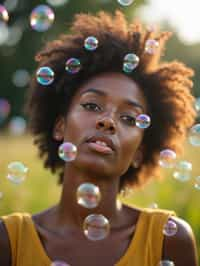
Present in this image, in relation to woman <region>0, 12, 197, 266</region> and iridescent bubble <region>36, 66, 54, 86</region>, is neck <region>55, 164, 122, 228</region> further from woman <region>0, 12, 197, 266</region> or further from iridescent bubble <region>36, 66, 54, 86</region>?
iridescent bubble <region>36, 66, 54, 86</region>

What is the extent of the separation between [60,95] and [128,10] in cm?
1508

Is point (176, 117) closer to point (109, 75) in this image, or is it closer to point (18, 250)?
point (109, 75)

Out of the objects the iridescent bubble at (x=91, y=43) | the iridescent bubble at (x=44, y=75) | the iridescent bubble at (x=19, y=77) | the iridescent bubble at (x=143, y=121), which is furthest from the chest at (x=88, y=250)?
the iridescent bubble at (x=19, y=77)

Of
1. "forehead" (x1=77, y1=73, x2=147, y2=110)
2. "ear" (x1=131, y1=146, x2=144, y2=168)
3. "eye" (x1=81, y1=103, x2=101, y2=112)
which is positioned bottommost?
"ear" (x1=131, y1=146, x2=144, y2=168)

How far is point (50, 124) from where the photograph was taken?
3393 millimetres

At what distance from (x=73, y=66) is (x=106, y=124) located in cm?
45

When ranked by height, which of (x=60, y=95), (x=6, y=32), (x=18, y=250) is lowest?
(x=18, y=250)

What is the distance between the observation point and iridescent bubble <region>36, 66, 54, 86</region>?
322cm

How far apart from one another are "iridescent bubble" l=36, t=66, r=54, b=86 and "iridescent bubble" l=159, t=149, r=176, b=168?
0.57m

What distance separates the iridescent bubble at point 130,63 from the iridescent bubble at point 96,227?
2.02 feet

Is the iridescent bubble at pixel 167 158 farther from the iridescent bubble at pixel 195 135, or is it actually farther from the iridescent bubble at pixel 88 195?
the iridescent bubble at pixel 88 195

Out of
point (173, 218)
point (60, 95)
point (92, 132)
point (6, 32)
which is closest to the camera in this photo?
point (92, 132)

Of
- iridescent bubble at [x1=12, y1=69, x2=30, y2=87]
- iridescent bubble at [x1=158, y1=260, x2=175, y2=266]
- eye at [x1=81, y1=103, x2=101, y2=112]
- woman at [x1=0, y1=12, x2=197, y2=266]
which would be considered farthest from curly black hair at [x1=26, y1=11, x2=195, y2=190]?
iridescent bubble at [x1=12, y1=69, x2=30, y2=87]

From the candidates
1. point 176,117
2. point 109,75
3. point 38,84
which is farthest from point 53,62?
point 176,117
